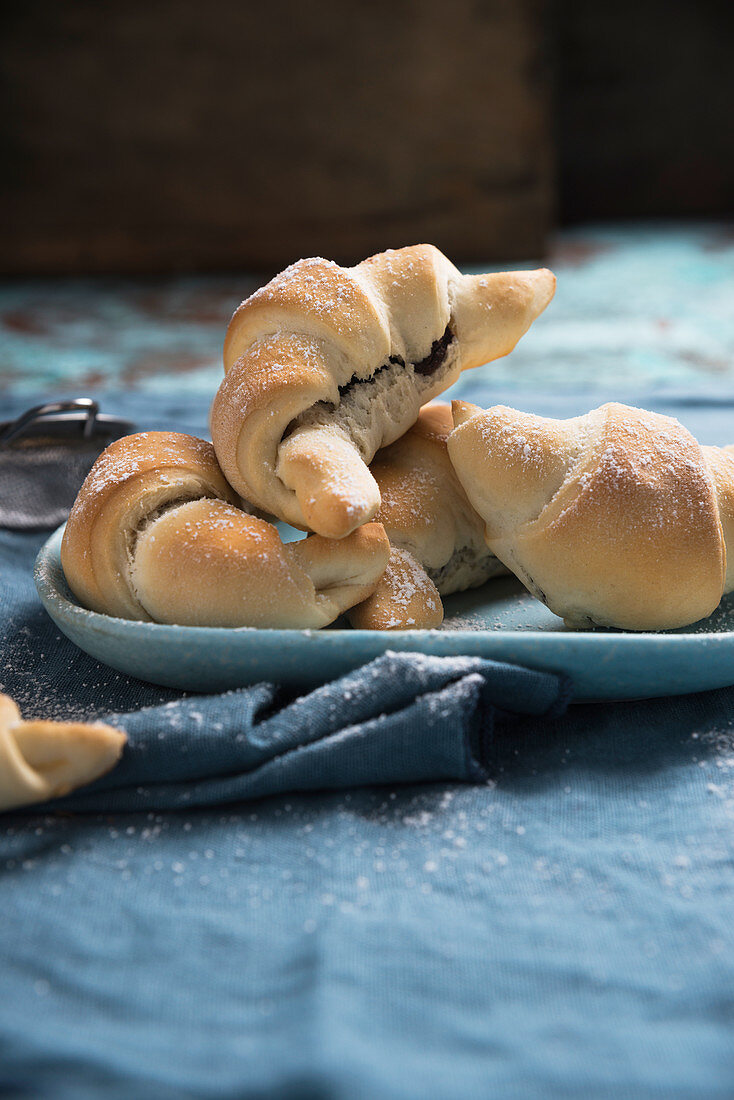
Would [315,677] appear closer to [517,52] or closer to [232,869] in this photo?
[232,869]

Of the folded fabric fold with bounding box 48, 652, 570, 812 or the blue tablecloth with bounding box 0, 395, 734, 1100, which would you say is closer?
the blue tablecloth with bounding box 0, 395, 734, 1100

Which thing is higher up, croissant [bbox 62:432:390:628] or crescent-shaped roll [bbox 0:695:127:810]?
croissant [bbox 62:432:390:628]

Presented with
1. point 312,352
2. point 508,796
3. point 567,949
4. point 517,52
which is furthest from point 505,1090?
point 517,52

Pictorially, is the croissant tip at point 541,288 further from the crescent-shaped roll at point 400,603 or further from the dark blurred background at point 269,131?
the dark blurred background at point 269,131

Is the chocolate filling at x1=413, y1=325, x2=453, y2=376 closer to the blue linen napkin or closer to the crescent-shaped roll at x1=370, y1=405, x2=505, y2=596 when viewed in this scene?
the crescent-shaped roll at x1=370, y1=405, x2=505, y2=596

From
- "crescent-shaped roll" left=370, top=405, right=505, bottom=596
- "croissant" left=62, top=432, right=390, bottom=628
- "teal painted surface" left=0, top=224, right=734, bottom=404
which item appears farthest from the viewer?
"teal painted surface" left=0, top=224, right=734, bottom=404

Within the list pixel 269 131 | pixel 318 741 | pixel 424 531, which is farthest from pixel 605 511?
pixel 269 131

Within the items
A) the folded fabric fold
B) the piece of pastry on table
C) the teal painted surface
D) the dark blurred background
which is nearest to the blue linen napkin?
the folded fabric fold

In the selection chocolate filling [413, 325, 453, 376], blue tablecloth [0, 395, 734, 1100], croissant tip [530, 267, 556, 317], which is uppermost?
croissant tip [530, 267, 556, 317]
